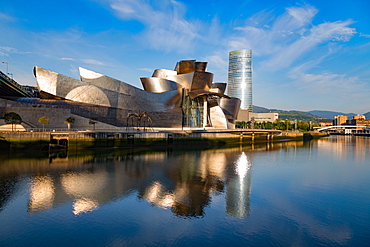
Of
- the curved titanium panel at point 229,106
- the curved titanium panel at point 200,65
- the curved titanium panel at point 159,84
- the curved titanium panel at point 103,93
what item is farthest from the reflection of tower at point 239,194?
the curved titanium panel at point 229,106

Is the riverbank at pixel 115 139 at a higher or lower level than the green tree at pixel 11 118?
lower

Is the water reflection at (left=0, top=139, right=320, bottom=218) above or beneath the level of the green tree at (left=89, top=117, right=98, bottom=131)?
beneath

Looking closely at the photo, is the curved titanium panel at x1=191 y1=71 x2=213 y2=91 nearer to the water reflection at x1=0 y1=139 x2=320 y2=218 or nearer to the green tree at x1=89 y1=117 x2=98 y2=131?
the green tree at x1=89 y1=117 x2=98 y2=131

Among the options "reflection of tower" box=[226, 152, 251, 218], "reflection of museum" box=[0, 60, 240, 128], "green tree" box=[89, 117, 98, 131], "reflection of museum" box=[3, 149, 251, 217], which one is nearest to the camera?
"reflection of tower" box=[226, 152, 251, 218]

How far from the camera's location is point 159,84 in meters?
41.1

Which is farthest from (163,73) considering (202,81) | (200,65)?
(202,81)

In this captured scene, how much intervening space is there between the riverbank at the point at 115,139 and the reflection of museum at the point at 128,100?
3988mm

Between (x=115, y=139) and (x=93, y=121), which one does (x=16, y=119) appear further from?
(x=115, y=139)

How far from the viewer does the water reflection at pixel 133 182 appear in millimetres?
10406

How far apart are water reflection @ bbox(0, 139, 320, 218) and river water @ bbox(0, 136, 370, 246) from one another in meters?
0.05

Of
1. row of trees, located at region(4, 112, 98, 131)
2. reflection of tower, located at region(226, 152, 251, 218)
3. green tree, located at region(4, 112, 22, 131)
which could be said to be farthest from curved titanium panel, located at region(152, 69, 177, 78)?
reflection of tower, located at region(226, 152, 251, 218)

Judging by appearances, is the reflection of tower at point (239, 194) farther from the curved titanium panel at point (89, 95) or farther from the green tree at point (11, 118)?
the green tree at point (11, 118)

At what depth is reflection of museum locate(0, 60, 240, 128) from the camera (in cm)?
2927

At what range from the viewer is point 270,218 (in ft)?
30.1
